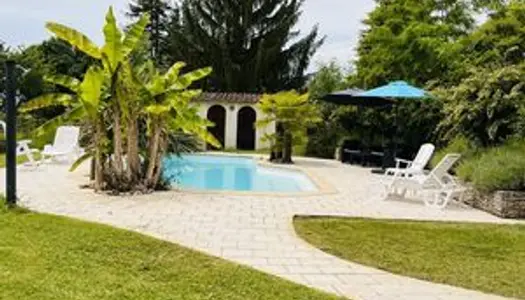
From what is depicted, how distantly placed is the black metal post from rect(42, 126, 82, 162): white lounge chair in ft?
27.7

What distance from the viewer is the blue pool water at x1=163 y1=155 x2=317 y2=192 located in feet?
49.0

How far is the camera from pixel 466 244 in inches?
310

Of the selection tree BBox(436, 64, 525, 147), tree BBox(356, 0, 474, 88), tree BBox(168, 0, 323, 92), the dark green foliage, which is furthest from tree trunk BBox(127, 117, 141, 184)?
tree BBox(168, 0, 323, 92)

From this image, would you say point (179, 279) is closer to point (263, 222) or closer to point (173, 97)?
point (263, 222)

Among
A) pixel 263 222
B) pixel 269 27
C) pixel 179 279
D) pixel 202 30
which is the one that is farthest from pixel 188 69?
pixel 179 279

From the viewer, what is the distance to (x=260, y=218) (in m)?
9.07

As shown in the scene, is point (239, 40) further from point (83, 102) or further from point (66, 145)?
point (83, 102)

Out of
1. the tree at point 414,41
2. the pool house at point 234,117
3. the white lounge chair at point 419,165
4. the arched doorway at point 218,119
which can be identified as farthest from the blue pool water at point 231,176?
the tree at point 414,41

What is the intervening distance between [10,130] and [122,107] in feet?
8.38

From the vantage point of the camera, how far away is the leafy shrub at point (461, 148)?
527 inches

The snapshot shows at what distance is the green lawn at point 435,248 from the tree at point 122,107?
386cm

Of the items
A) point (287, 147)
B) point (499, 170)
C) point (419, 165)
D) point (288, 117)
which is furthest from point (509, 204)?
point (287, 147)

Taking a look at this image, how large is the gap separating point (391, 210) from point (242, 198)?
2782 millimetres

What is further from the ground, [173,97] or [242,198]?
[173,97]
